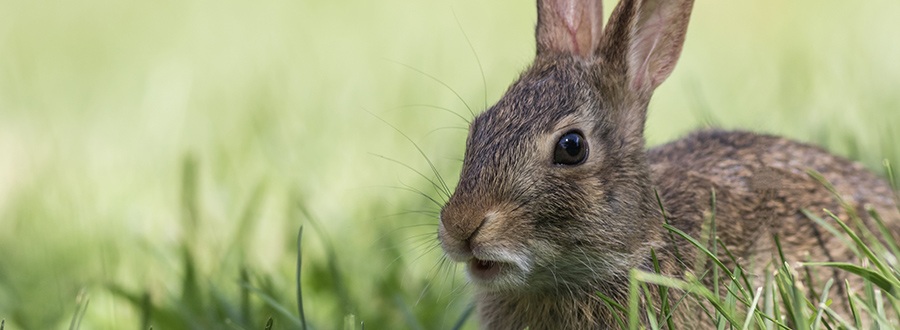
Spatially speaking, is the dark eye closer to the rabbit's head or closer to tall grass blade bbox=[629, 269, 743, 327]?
the rabbit's head

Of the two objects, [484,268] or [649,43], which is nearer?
[484,268]

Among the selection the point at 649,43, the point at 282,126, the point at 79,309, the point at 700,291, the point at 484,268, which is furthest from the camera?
the point at 282,126

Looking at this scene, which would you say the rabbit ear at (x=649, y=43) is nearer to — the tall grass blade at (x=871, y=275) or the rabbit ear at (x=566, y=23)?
the rabbit ear at (x=566, y=23)

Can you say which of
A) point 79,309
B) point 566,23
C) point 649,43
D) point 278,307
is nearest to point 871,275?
point 649,43

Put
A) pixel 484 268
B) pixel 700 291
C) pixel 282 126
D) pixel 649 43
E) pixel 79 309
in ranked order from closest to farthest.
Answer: pixel 700 291, pixel 484 268, pixel 79 309, pixel 649 43, pixel 282 126

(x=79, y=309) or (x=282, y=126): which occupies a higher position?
(x=282, y=126)

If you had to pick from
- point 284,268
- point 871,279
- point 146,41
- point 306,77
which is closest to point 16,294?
point 284,268

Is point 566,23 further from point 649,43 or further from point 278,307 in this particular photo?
point 278,307
